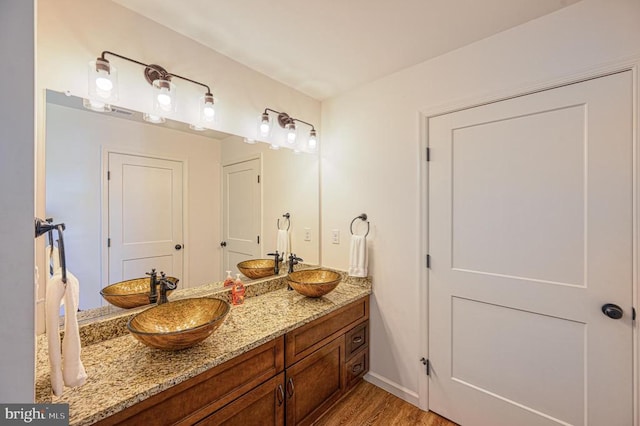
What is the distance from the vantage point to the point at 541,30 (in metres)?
1.48

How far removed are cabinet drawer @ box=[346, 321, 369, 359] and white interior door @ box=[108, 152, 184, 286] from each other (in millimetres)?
1278

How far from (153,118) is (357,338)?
6.65 feet

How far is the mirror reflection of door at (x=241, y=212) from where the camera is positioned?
6.12 feet

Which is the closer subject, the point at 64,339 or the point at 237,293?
the point at 64,339

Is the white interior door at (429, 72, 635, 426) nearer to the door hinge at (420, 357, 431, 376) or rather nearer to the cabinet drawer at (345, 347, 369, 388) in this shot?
the door hinge at (420, 357, 431, 376)

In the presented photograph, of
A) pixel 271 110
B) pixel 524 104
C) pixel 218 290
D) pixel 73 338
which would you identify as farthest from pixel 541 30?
pixel 73 338

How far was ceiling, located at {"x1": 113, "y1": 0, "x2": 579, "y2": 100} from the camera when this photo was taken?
4.59 feet

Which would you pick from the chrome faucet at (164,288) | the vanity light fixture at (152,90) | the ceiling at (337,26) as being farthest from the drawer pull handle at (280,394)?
the ceiling at (337,26)

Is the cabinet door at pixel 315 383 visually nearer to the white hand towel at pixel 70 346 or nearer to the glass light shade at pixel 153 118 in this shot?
the white hand towel at pixel 70 346

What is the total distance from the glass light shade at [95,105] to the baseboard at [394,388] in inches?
99.8

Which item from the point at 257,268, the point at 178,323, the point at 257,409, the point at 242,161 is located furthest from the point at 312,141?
the point at 257,409

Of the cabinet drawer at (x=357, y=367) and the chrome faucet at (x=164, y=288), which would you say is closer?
the chrome faucet at (x=164, y=288)

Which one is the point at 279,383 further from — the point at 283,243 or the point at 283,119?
the point at 283,119

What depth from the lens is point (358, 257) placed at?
7.08ft
